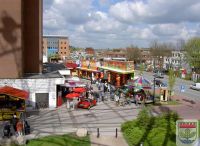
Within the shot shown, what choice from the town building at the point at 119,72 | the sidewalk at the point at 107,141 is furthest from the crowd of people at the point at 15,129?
the town building at the point at 119,72

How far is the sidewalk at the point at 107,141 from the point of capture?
23.4 m

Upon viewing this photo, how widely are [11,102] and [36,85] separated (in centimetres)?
569

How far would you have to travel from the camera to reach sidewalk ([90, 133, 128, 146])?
23.4 m

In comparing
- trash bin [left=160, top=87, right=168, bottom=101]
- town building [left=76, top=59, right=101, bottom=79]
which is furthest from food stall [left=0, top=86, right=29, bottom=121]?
town building [left=76, top=59, right=101, bottom=79]

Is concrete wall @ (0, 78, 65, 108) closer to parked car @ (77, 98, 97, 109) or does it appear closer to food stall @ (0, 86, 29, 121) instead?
parked car @ (77, 98, 97, 109)

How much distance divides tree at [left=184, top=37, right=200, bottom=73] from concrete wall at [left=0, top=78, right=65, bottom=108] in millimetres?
60553

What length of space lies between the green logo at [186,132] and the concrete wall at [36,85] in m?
28.1

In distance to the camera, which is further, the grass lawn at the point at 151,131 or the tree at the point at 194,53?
the tree at the point at 194,53

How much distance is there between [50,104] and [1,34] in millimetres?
8879

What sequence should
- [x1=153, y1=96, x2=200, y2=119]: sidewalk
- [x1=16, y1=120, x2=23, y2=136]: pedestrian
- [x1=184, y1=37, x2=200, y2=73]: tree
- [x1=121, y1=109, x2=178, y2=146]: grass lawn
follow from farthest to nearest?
[x1=184, y1=37, x2=200, y2=73]: tree < [x1=153, y1=96, x2=200, y2=119]: sidewalk < [x1=16, y1=120, x2=23, y2=136]: pedestrian < [x1=121, y1=109, x2=178, y2=146]: grass lawn

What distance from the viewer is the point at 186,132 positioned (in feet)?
36.7

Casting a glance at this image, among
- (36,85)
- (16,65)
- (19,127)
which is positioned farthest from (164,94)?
(19,127)

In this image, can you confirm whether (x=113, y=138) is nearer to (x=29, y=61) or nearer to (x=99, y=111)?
(x=99, y=111)

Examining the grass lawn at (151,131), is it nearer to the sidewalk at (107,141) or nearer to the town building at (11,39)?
the sidewalk at (107,141)
